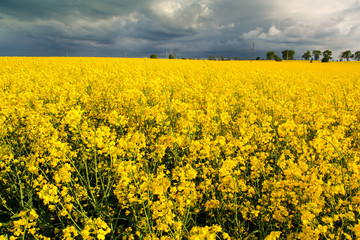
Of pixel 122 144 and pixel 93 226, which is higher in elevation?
pixel 122 144

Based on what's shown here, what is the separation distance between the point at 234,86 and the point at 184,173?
5.08 m

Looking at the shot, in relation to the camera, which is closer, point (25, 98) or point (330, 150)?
point (330, 150)

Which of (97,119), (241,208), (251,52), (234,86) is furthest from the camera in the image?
(251,52)

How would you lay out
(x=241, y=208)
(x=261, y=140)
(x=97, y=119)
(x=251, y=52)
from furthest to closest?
(x=251, y=52) → (x=97, y=119) → (x=261, y=140) → (x=241, y=208)

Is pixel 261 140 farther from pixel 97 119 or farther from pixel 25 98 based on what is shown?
pixel 25 98

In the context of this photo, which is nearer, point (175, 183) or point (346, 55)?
point (175, 183)

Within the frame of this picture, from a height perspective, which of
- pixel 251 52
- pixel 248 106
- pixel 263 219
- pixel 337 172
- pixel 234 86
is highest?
pixel 251 52

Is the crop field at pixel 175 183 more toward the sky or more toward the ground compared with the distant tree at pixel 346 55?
more toward the ground

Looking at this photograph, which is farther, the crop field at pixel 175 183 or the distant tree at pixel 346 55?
the distant tree at pixel 346 55

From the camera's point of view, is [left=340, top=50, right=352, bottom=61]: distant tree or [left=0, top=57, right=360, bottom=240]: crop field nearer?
[left=0, top=57, right=360, bottom=240]: crop field

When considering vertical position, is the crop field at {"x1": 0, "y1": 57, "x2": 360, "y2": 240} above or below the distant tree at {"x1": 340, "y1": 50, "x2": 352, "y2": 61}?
below

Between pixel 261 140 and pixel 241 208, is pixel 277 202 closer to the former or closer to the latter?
pixel 241 208

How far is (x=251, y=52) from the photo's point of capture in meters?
32.5

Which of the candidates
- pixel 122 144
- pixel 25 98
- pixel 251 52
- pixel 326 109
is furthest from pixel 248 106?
pixel 251 52
